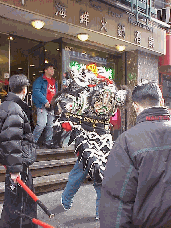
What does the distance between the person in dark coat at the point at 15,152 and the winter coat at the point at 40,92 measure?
10.6ft

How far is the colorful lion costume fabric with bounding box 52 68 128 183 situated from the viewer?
129 inches

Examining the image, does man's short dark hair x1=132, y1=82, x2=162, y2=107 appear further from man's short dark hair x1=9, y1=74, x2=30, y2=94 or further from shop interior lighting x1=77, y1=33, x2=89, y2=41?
shop interior lighting x1=77, y1=33, x2=89, y2=41

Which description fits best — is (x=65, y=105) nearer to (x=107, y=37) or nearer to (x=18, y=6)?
(x=18, y=6)

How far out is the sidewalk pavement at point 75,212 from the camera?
12.3 ft

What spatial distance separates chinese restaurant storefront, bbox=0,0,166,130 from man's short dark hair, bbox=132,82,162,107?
4.37 metres

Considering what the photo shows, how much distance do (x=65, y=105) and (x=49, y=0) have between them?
3.71m

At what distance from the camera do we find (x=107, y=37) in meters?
7.59

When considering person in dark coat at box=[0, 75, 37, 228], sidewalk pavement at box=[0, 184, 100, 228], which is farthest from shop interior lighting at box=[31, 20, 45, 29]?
sidewalk pavement at box=[0, 184, 100, 228]

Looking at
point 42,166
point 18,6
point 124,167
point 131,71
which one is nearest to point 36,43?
point 18,6

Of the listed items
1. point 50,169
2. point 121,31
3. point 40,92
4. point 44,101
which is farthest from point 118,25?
point 50,169

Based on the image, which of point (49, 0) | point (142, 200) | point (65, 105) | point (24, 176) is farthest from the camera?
point (49, 0)

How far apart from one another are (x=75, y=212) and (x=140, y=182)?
292cm

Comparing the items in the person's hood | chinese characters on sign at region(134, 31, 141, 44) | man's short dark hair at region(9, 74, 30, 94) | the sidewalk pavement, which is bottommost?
the sidewalk pavement

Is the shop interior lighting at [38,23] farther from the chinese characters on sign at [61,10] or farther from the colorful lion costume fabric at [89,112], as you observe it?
the colorful lion costume fabric at [89,112]
